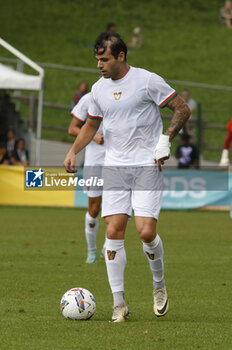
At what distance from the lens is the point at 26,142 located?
23.9 m

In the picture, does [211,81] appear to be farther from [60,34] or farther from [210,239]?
[210,239]

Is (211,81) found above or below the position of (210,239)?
below

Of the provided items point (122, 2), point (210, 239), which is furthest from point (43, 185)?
point (122, 2)

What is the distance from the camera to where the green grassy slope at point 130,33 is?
3825 cm

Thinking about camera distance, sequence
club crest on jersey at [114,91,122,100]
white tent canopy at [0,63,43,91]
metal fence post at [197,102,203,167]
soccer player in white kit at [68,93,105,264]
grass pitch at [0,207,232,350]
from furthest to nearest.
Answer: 1. metal fence post at [197,102,203,167]
2. white tent canopy at [0,63,43,91]
3. soccer player in white kit at [68,93,105,264]
4. club crest on jersey at [114,91,122,100]
5. grass pitch at [0,207,232,350]

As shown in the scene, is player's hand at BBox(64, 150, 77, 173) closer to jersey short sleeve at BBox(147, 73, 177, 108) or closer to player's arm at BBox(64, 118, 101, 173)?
player's arm at BBox(64, 118, 101, 173)

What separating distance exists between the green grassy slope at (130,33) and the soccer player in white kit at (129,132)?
20404 mm

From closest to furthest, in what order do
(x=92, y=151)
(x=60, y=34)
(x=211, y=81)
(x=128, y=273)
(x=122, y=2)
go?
1. (x=128, y=273)
2. (x=92, y=151)
3. (x=211, y=81)
4. (x=60, y=34)
5. (x=122, y=2)

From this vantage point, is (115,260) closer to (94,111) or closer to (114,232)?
(114,232)

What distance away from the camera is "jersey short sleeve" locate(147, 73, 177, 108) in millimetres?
7398

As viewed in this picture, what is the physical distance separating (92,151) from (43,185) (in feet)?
14.1

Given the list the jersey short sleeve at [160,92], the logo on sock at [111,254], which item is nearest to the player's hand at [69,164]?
the logo on sock at [111,254]

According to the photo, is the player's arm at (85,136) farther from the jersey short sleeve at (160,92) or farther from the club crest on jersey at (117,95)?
the jersey short sleeve at (160,92)

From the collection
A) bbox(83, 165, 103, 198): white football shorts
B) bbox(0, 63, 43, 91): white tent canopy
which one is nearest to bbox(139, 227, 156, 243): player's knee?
bbox(83, 165, 103, 198): white football shorts
